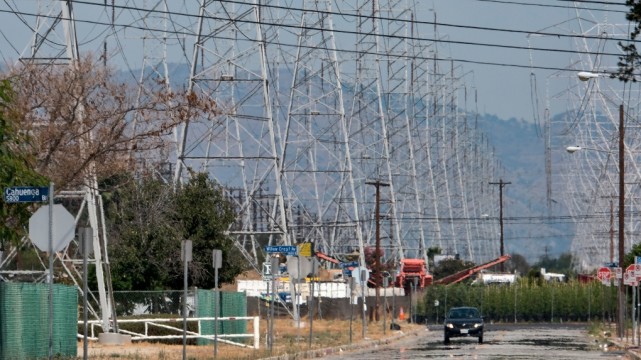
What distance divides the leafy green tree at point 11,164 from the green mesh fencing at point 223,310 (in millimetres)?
16649

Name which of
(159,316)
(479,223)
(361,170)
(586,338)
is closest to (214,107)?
(159,316)

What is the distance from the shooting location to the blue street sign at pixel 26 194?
25078 millimetres

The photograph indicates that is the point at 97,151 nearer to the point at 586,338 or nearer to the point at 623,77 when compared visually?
the point at 623,77

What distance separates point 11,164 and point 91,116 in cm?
1132

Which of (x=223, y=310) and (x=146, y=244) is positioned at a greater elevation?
(x=146, y=244)

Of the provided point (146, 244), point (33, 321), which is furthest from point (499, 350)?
point (146, 244)

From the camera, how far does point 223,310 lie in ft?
160

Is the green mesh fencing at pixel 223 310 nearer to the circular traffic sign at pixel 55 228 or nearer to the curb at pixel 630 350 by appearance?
the curb at pixel 630 350

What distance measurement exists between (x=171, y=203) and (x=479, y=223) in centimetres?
11710

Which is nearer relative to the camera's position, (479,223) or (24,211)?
(24,211)

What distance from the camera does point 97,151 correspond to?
36.9m

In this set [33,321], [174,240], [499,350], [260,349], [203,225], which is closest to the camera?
[33,321]

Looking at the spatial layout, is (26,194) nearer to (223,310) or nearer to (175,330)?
(175,330)

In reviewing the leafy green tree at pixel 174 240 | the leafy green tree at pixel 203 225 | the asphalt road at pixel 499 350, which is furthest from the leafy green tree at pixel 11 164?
the leafy green tree at pixel 203 225
